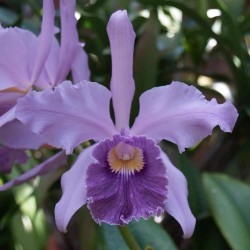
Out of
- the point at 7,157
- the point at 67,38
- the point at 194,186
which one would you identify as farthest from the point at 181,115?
the point at 194,186

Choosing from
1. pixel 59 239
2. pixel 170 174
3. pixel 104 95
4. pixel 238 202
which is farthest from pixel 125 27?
pixel 59 239

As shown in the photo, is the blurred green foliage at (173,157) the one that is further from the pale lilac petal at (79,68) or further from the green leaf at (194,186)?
the pale lilac petal at (79,68)

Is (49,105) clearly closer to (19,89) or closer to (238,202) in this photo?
(19,89)

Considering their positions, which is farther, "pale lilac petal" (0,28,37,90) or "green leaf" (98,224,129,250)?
"green leaf" (98,224,129,250)

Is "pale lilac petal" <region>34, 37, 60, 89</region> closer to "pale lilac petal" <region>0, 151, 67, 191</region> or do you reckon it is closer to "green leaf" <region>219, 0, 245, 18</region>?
"pale lilac petal" <region>0, 151, 67, 191</region>

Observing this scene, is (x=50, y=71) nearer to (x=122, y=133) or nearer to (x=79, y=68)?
(x=79, y=68)

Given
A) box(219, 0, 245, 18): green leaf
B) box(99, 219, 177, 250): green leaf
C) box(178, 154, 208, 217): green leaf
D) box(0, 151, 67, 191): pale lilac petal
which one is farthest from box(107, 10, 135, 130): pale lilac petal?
box(219, 0, 245, 18): green leaf
